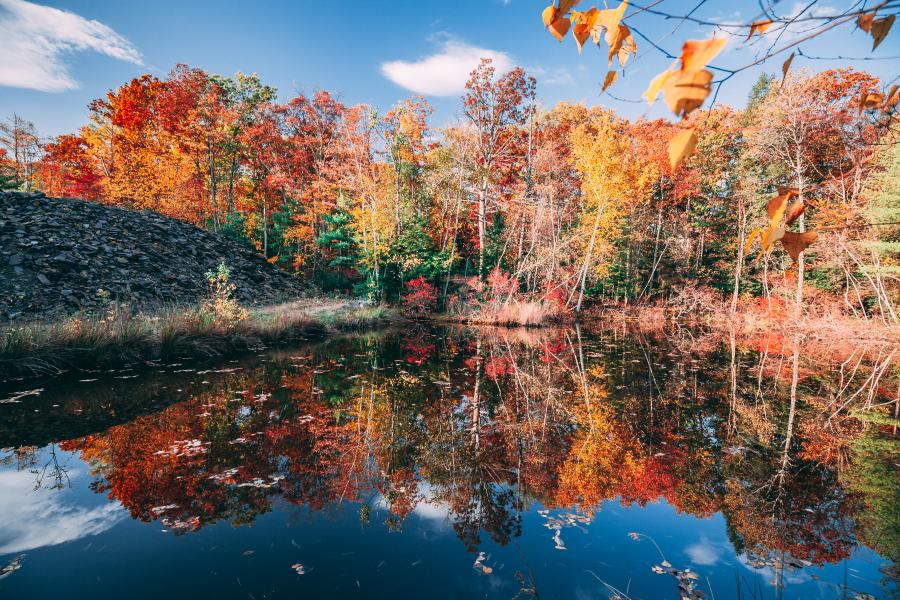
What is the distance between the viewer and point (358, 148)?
2027 cm

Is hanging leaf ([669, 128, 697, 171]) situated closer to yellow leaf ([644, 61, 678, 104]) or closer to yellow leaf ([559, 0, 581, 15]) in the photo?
yellow leaf ([644, 61, 678, 104])

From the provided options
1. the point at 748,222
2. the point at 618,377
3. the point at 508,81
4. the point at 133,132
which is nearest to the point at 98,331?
the point at 618,377

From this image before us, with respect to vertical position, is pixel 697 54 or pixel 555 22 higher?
pixel 555 22

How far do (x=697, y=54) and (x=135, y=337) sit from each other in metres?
11.2

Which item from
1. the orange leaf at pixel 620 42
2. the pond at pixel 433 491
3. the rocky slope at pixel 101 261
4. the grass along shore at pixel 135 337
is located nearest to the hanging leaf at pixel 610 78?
the orange leaf at pixel 620 42

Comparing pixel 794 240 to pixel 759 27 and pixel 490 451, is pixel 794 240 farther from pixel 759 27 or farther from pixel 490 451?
pixel 490 451

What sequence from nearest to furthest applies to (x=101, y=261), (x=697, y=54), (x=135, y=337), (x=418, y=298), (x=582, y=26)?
(x=697, y=54) → (x=582, y=26) → (x=135, y=337) → (x=101, y=261) → (x=418, y=298)

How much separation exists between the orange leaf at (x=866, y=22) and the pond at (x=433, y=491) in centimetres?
362

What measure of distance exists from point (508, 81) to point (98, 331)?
70.4ft

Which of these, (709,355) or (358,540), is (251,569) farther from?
(709,355)

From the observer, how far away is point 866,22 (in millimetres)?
1630

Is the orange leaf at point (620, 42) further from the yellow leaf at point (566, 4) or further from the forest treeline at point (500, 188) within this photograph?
the forest treeline at point (500, 188)

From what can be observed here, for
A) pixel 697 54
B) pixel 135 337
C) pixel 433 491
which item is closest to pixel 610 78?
pixel 697 54

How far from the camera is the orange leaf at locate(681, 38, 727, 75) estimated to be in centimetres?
121
